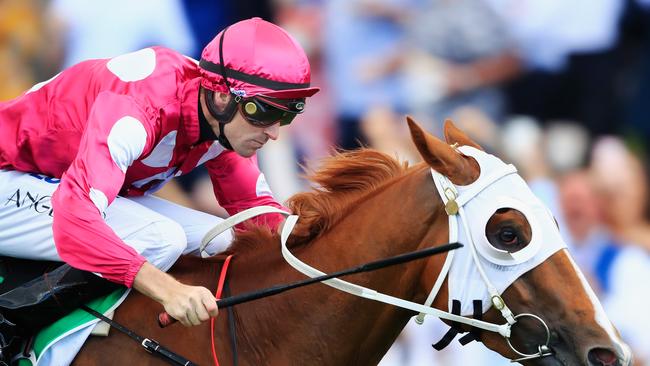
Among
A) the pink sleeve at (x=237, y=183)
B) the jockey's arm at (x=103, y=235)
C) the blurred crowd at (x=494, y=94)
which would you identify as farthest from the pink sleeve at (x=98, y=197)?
the blurred crowd at (x=494, y=94)

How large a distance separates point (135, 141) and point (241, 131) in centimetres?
42

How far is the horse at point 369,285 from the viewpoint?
10.5 feet

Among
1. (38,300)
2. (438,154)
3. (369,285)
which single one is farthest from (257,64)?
(38,300)

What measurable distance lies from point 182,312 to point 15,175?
108 centimetres

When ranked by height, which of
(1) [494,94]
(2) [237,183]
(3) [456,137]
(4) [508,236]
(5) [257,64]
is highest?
(5) [257,64]

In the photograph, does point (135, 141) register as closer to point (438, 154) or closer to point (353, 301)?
point (353, 301)

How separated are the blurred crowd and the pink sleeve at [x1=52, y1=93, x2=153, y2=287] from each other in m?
3.53

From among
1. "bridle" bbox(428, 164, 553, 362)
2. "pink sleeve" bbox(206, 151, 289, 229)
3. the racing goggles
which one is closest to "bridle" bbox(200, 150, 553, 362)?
"bridle" bbox(428, 164, 553, 362)

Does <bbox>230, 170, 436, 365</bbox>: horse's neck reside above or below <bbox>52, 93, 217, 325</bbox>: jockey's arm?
below

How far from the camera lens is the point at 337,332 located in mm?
3432

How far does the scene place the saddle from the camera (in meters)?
3.42

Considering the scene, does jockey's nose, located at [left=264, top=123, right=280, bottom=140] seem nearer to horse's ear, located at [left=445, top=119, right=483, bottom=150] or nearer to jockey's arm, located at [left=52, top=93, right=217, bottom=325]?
jockey's arm, located at [left=52, top=93, right=217, bottom=325]

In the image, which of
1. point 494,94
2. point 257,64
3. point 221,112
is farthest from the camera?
point 494,94

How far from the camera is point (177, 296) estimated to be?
3152 mm
